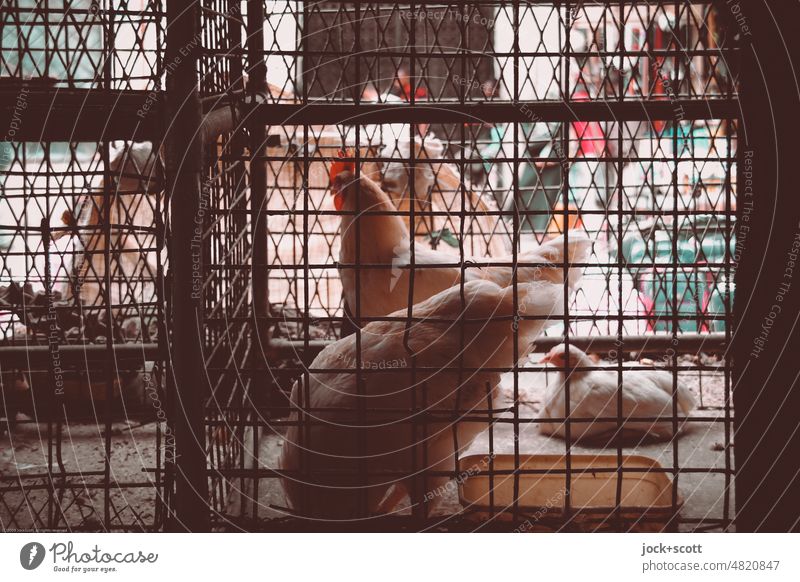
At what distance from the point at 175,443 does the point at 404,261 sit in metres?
1.06

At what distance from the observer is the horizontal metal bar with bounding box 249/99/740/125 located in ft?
3.69

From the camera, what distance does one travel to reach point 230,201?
1.41m

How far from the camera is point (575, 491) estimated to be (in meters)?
1.57

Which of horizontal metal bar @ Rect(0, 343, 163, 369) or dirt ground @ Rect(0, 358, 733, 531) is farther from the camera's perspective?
horizontal metal bar @ Rect(0, 343, 163, 369)

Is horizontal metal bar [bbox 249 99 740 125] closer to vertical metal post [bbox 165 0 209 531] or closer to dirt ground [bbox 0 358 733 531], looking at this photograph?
vertical metal post [bbox 165 0 209 531]

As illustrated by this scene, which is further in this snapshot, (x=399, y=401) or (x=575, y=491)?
(x=575, y=491)

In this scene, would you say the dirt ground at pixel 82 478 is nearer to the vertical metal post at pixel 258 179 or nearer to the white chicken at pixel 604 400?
the vertical metal post at pixel 258 179

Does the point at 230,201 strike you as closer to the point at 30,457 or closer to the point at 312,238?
the point at 30,457

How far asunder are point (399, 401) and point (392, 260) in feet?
2.59

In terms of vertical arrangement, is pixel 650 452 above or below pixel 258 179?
below

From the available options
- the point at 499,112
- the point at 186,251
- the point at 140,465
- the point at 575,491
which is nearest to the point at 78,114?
the point at 186,251

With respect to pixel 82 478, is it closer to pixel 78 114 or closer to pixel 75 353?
pixel 75 353

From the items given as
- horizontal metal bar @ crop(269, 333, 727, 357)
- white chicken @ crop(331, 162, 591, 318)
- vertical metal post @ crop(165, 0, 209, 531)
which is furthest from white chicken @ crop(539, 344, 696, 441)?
vertical metal post @ crop(165, 0, 209, 531)

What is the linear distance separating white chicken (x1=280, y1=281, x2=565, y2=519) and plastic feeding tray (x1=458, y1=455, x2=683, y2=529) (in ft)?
0.36
